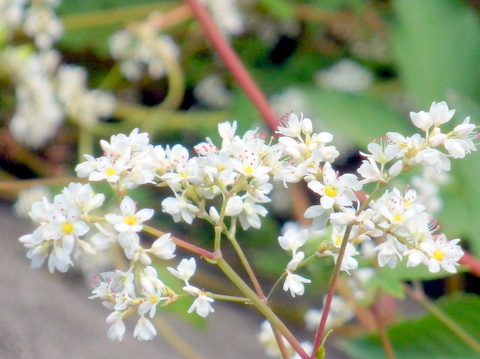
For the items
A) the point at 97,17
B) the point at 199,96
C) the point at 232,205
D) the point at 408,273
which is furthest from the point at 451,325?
the point at 97,17

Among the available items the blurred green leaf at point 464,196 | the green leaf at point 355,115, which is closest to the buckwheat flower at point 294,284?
the blurred green leaf at point 464,196

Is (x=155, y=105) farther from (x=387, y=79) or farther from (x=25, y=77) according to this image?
(x=387, y=79)

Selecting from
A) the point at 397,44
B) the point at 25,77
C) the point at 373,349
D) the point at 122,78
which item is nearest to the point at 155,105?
the point at 122,78

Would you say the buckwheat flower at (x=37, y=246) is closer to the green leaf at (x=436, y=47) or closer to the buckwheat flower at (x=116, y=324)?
the buckwheat flower at (x=116, y=324)

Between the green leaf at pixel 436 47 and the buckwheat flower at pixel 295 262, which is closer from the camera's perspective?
the buckwheat flower at pixel 295 262

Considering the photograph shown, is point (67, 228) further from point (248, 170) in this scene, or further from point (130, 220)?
point (248, 170)

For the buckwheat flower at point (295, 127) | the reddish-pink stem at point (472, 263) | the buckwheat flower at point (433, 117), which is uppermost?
the buckwheat flower at point (433, 117)

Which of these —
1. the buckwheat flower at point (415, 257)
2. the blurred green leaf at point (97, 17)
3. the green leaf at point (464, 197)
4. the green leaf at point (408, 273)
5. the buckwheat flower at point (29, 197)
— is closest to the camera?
the buckwheat flower at point (415, 257)
